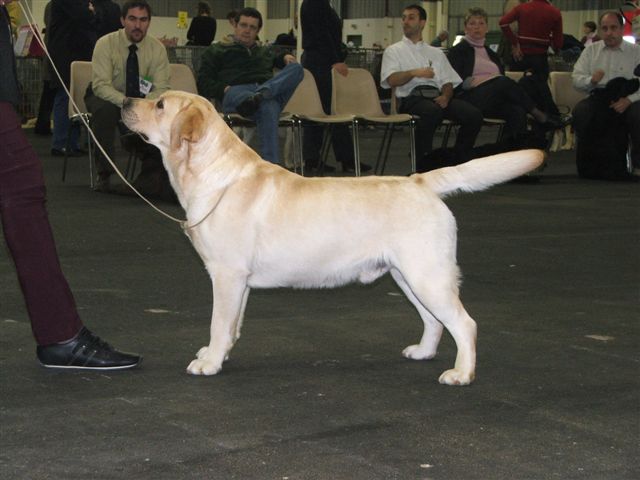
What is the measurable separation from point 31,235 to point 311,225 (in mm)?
948

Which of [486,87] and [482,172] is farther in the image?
[486,87]

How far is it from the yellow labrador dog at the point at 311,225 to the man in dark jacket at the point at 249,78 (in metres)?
5.32

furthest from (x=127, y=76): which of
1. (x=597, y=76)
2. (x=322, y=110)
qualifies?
(x=597, y=76)

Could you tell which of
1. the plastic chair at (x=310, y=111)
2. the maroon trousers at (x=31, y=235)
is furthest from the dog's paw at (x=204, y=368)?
the plastic chair at (x=310, y=111)

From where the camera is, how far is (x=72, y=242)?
6387mm

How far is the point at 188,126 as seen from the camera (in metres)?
3.75

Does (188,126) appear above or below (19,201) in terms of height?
above

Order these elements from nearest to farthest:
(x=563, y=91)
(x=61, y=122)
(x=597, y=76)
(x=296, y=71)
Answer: (x=296, y=71), (x=597, y=76), (x=61, y=122), (x=563, y=91)

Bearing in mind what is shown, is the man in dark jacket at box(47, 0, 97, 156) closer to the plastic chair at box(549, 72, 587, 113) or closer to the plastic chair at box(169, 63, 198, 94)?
the plastic chair at box(169, 63, 198, 94)

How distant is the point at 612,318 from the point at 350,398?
65.5 inches

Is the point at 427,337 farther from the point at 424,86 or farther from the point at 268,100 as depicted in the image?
the point at 424,86

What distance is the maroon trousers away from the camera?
362cm

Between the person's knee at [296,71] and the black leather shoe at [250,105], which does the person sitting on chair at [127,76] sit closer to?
the black leather shoe at [250,105]

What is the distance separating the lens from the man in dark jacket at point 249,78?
9.15 meters
